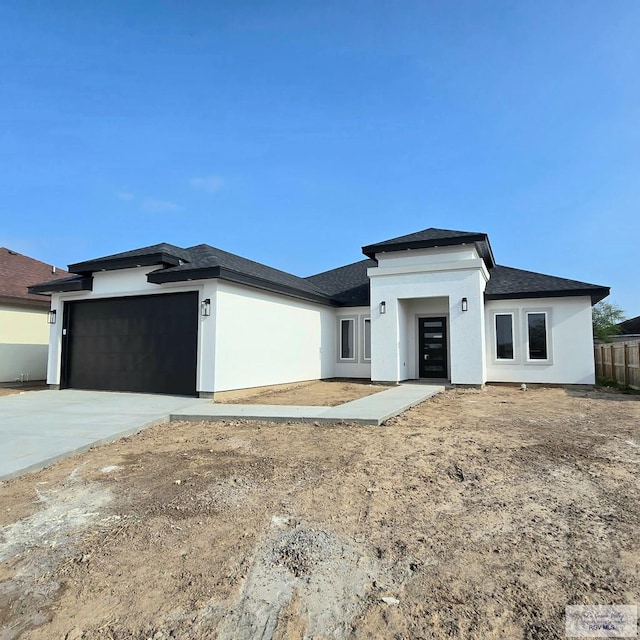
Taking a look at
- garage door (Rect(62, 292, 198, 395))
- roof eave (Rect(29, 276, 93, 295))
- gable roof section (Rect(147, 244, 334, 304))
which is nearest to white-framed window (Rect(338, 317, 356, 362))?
gable roof section (Rect(147, 244, 334, 304))

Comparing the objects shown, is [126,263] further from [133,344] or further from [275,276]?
[275,276]

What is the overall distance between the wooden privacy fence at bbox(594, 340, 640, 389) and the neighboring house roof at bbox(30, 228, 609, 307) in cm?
224

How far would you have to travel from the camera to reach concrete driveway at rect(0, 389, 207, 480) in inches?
201

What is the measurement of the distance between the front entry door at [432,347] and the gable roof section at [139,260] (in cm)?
852

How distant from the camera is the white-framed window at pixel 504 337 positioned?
13796 millimetres

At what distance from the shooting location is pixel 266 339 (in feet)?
39.3

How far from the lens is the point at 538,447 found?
5434mm

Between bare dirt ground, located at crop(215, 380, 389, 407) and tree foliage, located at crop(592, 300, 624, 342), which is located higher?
tree foliage, located at crop(592, 300, 624, 342)

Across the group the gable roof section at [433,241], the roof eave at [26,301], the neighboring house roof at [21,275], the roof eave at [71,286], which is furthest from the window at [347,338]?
the roof eave at [26,301]

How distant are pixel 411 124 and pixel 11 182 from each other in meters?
15.5

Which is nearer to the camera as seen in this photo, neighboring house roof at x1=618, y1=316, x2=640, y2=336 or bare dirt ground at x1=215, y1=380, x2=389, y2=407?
bare dirt ground at x1=215, y1=380, x2=389, y2=407

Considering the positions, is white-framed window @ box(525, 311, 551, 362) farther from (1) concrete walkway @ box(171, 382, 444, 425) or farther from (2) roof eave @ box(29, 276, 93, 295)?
(2) roof eave @ box(29, 276, 93, 295)

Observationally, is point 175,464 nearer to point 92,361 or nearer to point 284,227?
point 92,361

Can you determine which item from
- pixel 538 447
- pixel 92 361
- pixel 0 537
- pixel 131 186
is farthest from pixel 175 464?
pixel 131 186
